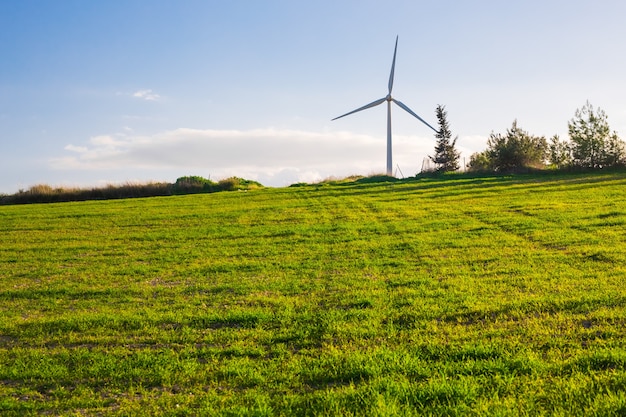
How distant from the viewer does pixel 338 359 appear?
26.5 ft

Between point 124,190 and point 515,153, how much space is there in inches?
1695

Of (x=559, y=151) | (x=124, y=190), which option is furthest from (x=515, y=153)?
(x=124, y=190)

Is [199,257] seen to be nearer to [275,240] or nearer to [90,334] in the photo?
[275,240]

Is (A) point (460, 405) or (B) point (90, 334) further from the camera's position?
(B) point (90, 334)

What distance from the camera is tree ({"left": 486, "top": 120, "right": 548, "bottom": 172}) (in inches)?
2327

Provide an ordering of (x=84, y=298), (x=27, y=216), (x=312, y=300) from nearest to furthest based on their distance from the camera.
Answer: (x=312, y=300)
(x=84, y=298)
(x=27, y=216)

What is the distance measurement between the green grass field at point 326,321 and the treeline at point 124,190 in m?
28.9

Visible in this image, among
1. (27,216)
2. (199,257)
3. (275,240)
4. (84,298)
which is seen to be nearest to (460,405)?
(84,298)

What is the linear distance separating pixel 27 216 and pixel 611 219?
35332 mm

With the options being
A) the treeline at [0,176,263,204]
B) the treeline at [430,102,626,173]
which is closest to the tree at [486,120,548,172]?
the treeline at [430,102,626,173]

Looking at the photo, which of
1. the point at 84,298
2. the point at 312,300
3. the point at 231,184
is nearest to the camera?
the point at 312,300

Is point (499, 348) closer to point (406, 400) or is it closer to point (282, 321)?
point (406, 400)

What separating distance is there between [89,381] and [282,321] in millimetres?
3817

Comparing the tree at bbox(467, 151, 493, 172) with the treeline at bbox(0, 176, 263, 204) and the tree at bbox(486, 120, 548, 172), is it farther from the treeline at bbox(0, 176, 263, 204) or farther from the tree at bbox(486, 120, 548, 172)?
the treeline at bbox(0, 176, 263, 204)
